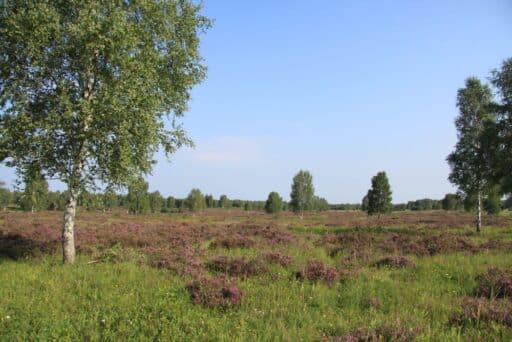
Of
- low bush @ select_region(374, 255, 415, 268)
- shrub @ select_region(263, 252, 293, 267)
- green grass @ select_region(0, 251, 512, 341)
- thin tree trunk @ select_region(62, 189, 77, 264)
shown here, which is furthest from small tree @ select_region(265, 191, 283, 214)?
green grass @ select_region(0, 251, 512, 341)

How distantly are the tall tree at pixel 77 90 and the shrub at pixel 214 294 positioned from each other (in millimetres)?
5231

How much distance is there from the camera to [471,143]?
34.3m

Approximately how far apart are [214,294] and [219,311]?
1.94 ft

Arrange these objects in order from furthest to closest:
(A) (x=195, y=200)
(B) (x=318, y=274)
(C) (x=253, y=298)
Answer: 1. (A) (x=195, y=200)
2. (B) (x=318, y=274)
3. (C) (x=253, y=298)

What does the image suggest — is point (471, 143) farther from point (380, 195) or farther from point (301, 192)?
point (301, 192)

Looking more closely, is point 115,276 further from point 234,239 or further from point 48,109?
point 234,239

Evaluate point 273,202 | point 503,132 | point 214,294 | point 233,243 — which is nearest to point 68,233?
point 214,294

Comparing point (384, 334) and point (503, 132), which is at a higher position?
point (503, 132)

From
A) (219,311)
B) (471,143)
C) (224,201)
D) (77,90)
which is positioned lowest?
(224,201)

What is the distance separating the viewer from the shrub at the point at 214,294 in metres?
7.33

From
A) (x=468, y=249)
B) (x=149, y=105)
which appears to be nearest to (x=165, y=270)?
(x=149, y=105)

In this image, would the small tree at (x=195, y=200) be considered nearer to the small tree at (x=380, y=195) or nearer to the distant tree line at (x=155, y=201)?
the distant tree line at (x=155, y=201)

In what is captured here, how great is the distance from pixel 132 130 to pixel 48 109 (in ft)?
9.34

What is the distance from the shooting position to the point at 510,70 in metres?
28.5
